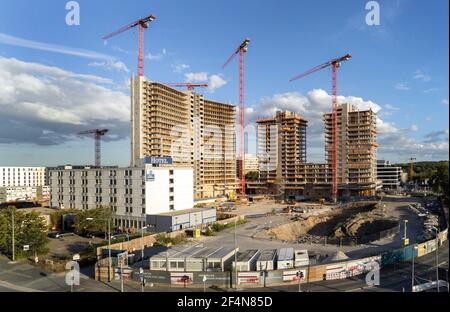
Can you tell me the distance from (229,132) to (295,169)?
887 inches

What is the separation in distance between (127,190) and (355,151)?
62.7m

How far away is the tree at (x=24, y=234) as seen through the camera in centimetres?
2408

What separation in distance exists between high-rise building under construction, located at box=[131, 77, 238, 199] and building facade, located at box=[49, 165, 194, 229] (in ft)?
75.4

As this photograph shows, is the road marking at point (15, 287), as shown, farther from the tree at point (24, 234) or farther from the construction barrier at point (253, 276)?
the tree at point (24, 234)

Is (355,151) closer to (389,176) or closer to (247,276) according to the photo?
(389,176)

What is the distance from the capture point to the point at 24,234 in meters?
24.5

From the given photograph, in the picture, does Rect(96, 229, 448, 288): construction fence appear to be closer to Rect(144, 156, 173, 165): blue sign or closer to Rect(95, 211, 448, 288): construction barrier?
Rect(95, 211, 448, 288): construction barrier

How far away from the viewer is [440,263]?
20.6 meters

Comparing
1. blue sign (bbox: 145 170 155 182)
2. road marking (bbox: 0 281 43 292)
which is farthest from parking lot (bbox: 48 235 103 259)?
blue sign (bbox: 145 170 155 182)

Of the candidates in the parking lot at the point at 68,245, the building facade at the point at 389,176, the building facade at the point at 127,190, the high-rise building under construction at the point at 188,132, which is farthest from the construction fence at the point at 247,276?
the building facade at the point at 389,176

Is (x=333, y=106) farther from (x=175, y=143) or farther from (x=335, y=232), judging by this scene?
(x=335, y=232)

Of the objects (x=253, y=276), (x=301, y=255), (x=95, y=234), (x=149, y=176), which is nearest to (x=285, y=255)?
(x=301, y=255)
